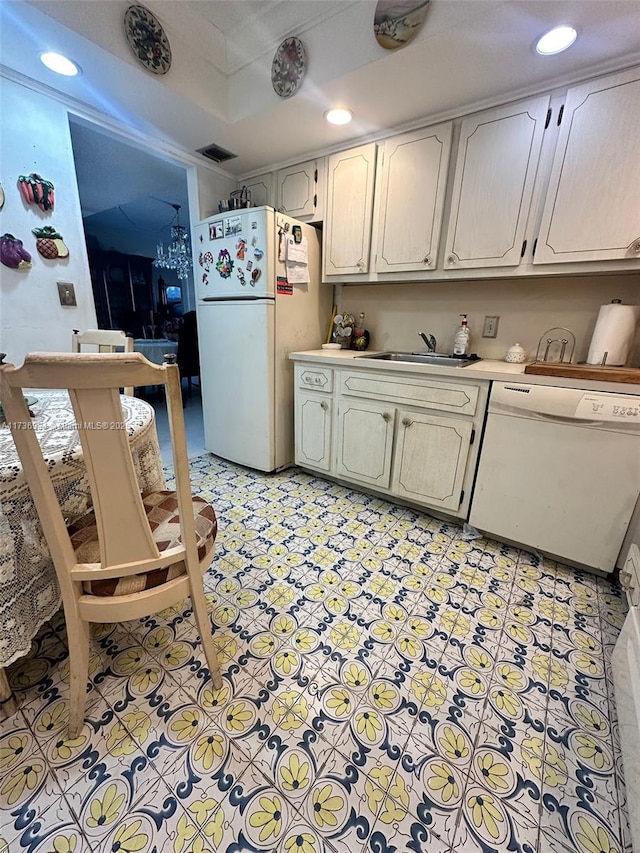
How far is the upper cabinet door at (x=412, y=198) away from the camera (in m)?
1.87

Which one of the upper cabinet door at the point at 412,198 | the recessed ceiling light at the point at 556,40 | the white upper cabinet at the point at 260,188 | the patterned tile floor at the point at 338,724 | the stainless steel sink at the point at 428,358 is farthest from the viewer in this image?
the white upper cabinet at the point at 260,188

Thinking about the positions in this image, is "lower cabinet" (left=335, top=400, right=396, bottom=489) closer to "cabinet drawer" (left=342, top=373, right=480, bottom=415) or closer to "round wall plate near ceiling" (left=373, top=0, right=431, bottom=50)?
"cabinet drawer" (left=342, top=373, right=480, bottom=415)

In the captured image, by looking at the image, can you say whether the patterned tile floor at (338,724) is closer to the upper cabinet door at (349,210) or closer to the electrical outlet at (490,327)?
the electrical outlet at (490,327)

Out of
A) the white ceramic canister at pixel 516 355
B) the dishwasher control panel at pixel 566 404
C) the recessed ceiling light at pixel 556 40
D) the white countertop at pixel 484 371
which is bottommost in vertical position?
the dishwasher control panel at pixel 566 404

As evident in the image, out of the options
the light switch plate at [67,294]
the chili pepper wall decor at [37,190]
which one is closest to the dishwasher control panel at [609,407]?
the light switch plate at [67,294]

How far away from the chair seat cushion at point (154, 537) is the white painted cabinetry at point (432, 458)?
3.98ft

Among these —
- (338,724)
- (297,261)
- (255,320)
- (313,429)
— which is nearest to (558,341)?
(313,429)

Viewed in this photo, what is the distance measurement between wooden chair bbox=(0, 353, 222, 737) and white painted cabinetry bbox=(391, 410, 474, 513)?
127 centimetres

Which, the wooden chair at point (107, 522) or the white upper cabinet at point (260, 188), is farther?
the white upper cabinet at point (260, 188)

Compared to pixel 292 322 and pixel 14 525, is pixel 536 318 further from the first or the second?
pixel 14 525

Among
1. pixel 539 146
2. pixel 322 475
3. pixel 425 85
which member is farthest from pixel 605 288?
pixel 322 475

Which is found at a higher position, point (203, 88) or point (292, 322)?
point (203, 88)

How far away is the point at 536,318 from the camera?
1983 millimetres

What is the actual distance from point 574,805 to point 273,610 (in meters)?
1.01
